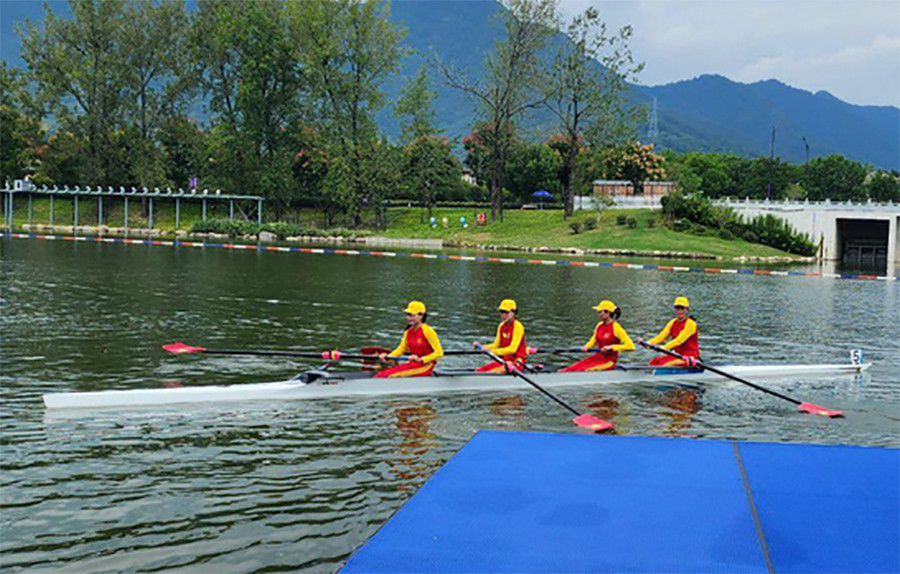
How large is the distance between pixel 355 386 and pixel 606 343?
581cm

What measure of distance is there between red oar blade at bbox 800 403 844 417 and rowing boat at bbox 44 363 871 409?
9.86 feet

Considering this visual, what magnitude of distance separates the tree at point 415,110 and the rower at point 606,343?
7295 cm

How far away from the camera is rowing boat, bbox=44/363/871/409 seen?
50.2ft

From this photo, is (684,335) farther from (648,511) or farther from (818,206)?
(818,206)

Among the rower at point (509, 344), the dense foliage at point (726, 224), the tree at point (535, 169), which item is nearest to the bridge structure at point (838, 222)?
the dense foliage at point (726, 224)

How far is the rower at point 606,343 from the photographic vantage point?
1881cm

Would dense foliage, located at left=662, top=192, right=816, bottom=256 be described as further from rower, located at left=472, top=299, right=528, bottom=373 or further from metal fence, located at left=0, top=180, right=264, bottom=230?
rower, located at left=472, top=299, right=528, bottom=373

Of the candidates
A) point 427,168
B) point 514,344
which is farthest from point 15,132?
point 514,344

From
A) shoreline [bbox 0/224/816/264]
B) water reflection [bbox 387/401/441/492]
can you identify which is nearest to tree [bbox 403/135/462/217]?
shoreline [bbox 0/224/816/264]

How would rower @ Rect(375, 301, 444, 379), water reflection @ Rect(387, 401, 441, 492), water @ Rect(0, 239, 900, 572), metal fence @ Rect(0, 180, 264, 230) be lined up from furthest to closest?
metal fence @ Rect(0, 180, 264, 230) < rower @ Rect(375, 301, 444, 379) < water reflection @ Rect(387, 401, 441, 492) < water @ Rect(0, 239, 900, 572)

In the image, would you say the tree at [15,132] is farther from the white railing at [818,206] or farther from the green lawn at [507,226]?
the white railing at [818,206]

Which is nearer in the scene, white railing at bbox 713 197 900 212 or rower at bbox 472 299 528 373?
rower at bbox 472 299 528 373

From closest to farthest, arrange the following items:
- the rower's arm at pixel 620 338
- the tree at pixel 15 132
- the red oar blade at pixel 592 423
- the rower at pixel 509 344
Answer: the red oar blade at pixel 592 423, the rower at pixel 509 344, the rower's arm at pixel 620 338, the tree at pixel 15 132

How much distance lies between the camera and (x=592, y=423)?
14656 mm
